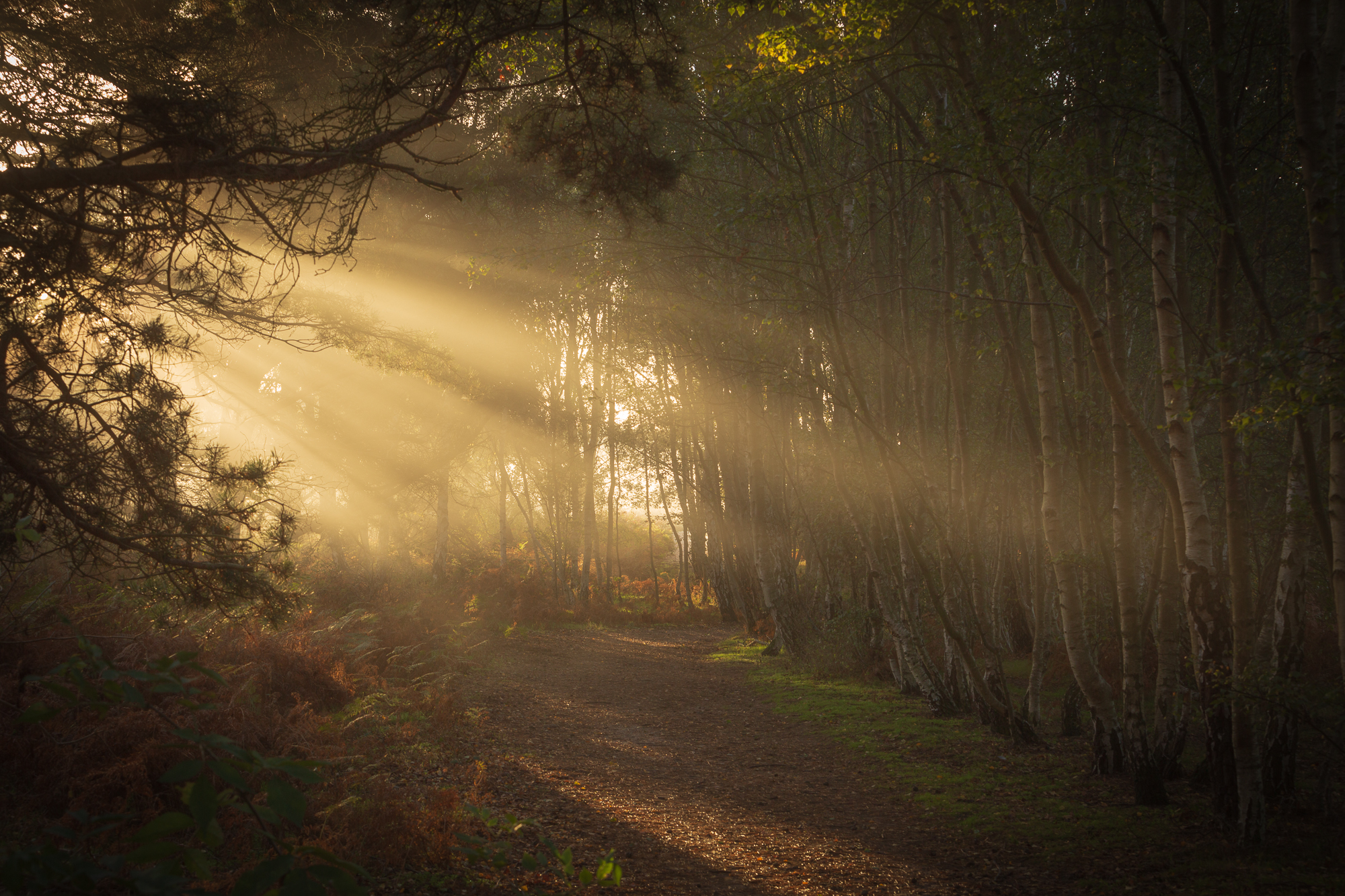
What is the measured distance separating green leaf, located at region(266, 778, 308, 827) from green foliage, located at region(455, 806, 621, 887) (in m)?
1.74

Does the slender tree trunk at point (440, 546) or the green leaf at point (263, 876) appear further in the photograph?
the slender tree trunk at point (440, 546)

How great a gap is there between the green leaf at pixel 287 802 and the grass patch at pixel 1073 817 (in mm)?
5173

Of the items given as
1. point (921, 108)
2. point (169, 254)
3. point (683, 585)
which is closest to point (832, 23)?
point (921, 108)

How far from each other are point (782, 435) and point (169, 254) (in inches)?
473

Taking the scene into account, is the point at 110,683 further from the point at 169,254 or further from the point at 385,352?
the point at 385,352

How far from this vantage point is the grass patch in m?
4.76

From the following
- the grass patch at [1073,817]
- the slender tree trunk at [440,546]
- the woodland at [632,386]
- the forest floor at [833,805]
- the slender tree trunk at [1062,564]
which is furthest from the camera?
the slender tree trunk at [440,546]

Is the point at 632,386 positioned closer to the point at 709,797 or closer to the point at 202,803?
the point at 709,797

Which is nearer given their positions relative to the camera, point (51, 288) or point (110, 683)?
point (110, 683)

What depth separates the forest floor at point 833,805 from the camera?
486 cm

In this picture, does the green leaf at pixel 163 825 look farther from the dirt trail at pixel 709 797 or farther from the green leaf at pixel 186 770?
the dirt trail at pixel 709 797

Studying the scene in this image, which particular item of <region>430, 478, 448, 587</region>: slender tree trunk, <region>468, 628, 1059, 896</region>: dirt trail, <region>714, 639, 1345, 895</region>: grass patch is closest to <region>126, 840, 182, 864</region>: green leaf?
<region>468, 628, 1059, 896</region>: dirt trail

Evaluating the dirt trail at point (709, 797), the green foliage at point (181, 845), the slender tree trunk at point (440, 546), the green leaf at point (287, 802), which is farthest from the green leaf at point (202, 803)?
the slender tree trunk at point (440, 546)

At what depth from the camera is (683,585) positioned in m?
31.4
